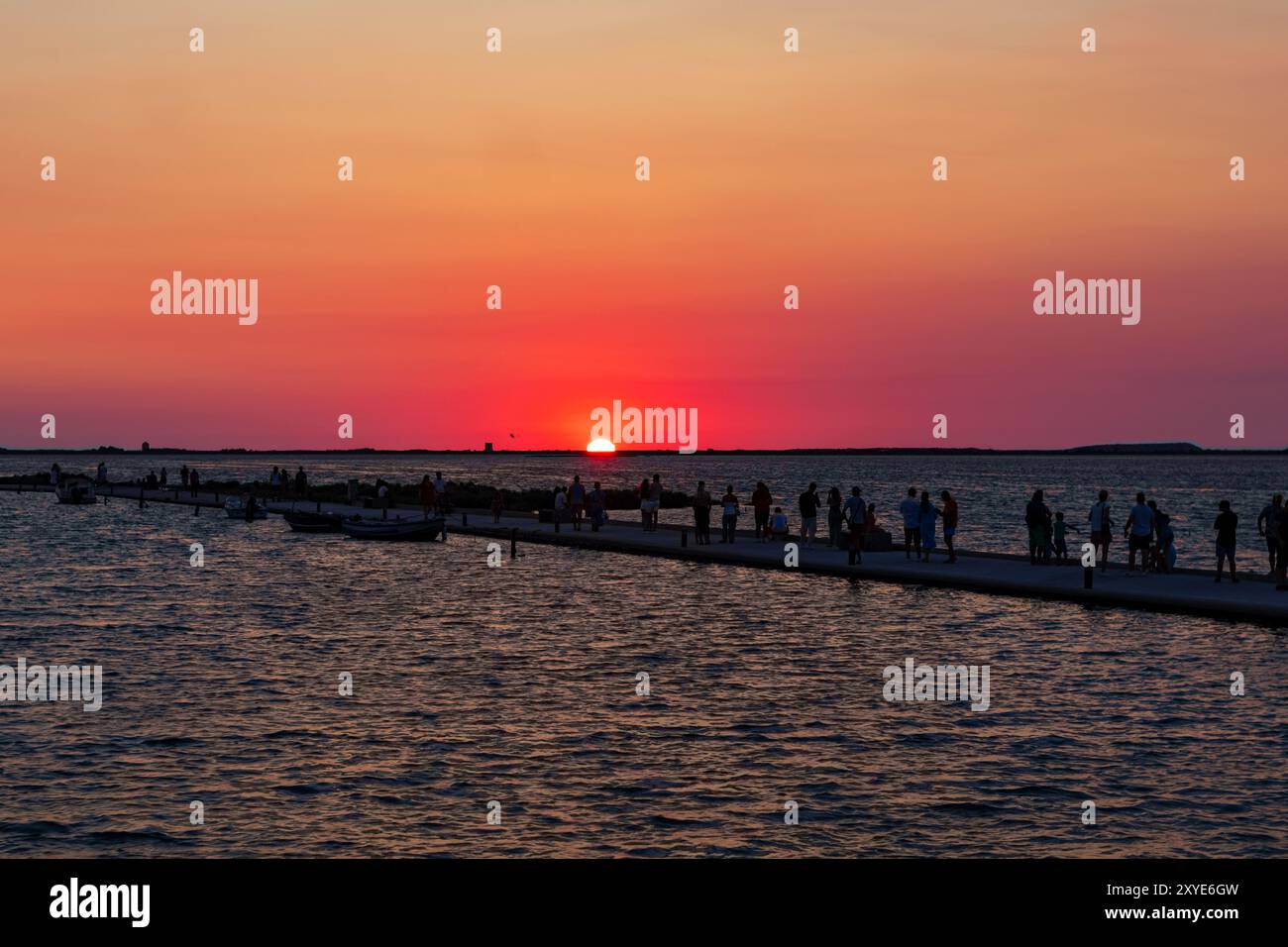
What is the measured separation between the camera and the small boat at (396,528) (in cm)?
5892

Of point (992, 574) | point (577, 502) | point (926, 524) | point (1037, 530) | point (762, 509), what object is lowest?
point (992, 574)

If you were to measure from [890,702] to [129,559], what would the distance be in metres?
42.6

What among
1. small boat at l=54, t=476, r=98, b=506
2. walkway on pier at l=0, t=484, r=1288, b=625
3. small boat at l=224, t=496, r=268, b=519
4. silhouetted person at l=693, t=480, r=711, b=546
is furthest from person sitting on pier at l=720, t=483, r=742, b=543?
small boat at l=54, t=476, r=98, b=506

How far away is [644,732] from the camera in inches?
742

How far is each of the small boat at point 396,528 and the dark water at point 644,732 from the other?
22114 mm

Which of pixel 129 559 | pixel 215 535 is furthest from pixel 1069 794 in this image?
pixel 215 535

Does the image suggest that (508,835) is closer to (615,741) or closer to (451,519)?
(615,741)

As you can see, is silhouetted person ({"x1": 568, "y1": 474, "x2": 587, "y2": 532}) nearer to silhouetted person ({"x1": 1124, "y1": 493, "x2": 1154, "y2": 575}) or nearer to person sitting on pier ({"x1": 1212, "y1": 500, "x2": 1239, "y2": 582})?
silhouetted person ({"x1": 1124, "y1": 493, "x2": 1154, "y2": 575})

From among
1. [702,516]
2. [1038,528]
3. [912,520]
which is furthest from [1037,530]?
[702,516]

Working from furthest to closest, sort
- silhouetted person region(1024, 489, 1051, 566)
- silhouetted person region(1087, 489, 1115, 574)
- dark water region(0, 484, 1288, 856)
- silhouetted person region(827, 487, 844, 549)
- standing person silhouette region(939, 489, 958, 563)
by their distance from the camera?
silhouetted person region(827, 487, 844, 549)
standing person silhouette region(939, 489, 958, 563)
silhouetted person region(1024, 489, 1051, 566)
silhouetted person region(1087, 489, 1115, 574)
dark water region(0, 484, 1288, 856)

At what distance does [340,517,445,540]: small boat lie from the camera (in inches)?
2320

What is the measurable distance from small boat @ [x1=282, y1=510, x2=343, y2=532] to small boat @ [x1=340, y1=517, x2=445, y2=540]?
5659 millimetres

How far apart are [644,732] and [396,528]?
1671 inches

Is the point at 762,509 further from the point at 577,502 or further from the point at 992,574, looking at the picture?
the point at 992,574
